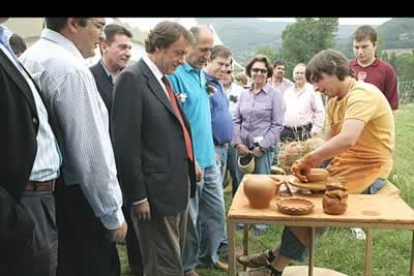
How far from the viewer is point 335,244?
3367 mm

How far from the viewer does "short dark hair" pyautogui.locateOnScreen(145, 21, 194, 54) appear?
6.64 ft

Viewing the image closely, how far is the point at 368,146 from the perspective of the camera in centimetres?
227

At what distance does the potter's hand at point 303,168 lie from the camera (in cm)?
219

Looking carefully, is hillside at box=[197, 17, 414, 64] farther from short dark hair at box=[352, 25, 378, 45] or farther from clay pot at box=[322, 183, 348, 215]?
short dark hair at box=[352, 25, 378, 45]

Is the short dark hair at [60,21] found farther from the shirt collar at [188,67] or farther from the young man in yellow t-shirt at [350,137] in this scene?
the young man in yellow t-shirt at [350,137]

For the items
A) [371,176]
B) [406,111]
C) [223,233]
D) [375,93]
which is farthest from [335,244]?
[406,111]

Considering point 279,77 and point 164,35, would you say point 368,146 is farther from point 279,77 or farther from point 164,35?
point 279,77

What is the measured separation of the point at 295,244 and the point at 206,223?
78 centimetres

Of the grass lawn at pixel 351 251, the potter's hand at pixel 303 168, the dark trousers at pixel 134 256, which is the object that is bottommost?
the grass lawn at pixel 351 251

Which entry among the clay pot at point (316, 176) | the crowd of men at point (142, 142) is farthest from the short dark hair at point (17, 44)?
the clay pot at point (316, 176)

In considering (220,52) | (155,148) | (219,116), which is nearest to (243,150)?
(219,116)

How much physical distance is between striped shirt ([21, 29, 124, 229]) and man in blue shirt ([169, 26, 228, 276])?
42.0 inches

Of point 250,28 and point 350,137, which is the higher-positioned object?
point 250,28

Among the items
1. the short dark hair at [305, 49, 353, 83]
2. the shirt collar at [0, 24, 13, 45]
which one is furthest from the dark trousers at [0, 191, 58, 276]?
the short dark hair at [305, 49, 353, 83]
